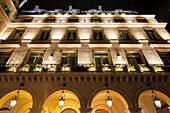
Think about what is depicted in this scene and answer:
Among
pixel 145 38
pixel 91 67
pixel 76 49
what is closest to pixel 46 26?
pixel 76 49

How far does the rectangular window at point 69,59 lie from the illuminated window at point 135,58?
725 centimetres

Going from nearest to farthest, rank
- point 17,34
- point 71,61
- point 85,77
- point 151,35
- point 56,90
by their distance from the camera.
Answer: point 56,90
point 85,77
point 71,61
point 17,34
point 151,35

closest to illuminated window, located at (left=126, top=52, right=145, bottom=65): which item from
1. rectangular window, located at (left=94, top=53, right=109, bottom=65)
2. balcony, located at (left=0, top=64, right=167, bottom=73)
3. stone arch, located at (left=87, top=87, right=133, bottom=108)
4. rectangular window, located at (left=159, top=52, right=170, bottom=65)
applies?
balcony, located at (left=0, top=64, right=167, bottom=73)

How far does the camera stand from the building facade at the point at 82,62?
1111cm

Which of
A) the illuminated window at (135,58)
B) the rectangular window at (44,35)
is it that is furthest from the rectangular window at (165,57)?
the rectangular window at (44,35)

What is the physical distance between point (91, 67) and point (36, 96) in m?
6.09

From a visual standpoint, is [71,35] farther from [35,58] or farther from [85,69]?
[85,69]

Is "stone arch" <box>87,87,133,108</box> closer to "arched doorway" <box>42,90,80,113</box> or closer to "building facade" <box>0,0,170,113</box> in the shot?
"building facade" <box>0,0,170,113</box>

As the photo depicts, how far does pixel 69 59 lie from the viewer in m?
14.7

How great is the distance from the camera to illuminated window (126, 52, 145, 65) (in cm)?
1457

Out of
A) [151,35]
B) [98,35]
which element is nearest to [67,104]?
[98,35]

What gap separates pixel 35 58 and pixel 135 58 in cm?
1333

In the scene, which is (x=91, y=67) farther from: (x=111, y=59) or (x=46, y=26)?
(x=46, y=26)

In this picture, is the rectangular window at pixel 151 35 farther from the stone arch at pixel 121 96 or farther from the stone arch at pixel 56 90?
the stone arch at pixel 56 90
